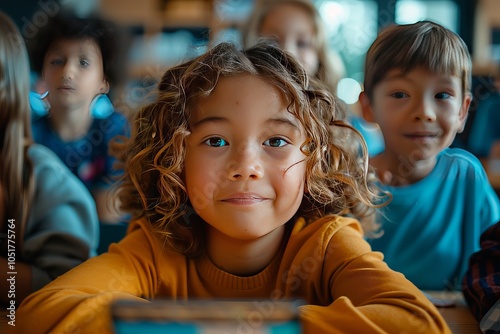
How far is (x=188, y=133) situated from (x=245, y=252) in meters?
0.13

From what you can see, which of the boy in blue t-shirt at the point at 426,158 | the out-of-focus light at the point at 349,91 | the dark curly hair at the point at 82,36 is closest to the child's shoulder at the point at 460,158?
the boy in blue t-shirt at the point at 426,158

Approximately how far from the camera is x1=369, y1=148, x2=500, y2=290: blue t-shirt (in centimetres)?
59

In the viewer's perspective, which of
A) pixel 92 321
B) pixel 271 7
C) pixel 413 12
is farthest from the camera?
pixel 271 7

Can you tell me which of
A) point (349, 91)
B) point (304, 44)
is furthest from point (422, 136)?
point (304, 44)

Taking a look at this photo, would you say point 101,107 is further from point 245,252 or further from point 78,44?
point 245,252

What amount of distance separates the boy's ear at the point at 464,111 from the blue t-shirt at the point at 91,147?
37cm

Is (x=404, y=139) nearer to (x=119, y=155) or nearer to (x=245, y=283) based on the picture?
(x=245, y=283)

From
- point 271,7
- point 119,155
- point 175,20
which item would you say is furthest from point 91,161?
point 175,20

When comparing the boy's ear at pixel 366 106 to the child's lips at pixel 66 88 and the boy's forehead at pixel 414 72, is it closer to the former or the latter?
the boy's forehead at pixel 414 72

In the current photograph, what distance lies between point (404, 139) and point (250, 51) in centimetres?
17

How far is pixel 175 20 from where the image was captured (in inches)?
85.2

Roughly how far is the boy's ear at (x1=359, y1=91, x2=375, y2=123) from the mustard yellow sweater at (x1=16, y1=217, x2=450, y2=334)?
0.33ft

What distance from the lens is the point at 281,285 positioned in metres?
0.57

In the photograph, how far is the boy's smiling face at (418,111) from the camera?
52 cm
